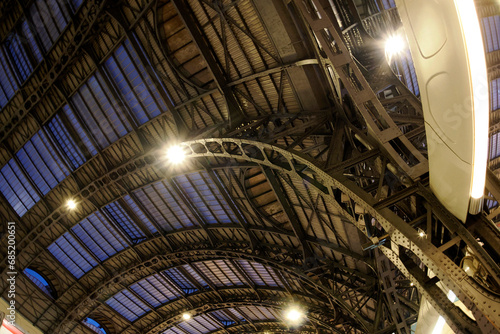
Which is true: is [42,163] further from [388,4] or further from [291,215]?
[388,4]

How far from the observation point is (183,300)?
114 feet

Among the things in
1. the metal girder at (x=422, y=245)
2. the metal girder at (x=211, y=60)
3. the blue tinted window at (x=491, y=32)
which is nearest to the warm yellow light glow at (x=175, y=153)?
the metal girder at (x=211, y=60)

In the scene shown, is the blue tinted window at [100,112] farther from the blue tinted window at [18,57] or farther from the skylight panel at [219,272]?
the skylight panel at [219,272]

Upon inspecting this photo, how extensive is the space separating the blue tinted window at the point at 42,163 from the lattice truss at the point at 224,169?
90 mm

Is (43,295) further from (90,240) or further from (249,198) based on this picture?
(249,198)

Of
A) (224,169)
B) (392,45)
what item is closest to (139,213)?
(224,169)

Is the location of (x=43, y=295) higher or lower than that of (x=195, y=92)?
higher

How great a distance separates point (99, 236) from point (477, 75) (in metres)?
28.4

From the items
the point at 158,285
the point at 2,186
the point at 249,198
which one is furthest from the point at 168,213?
the point at 2,186

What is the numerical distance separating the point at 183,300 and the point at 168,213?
11710 millimetres

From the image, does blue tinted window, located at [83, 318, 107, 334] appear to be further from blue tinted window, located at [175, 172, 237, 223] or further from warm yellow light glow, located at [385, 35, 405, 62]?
warm yellow light glow, located at [385, 35, 405, 62]

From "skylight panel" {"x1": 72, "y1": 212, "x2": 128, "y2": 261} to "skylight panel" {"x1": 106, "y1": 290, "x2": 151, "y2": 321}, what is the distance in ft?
16.9

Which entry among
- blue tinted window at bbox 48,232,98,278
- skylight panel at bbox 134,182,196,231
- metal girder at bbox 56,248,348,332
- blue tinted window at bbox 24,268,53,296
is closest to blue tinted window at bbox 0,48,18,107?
skylight panel at bbox 134,182,196,231

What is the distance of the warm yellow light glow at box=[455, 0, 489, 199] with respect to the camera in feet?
18.3
